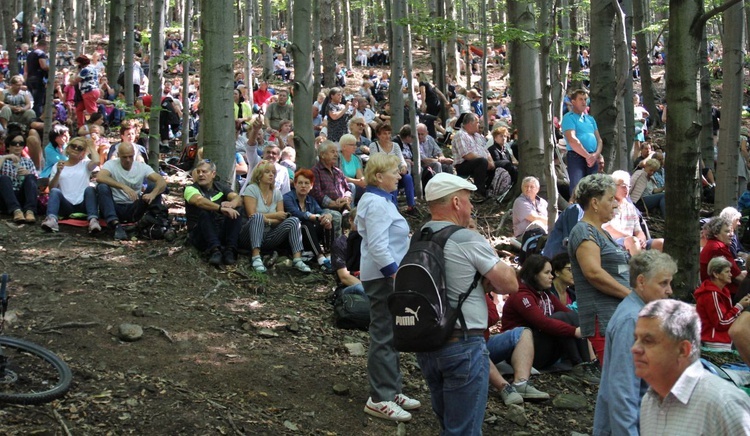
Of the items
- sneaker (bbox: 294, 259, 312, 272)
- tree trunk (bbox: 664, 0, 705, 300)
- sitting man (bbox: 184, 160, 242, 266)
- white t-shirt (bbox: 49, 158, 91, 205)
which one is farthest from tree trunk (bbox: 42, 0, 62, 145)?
tree trunk (bbox: 664, 0, 705, 300)

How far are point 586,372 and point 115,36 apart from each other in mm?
15235

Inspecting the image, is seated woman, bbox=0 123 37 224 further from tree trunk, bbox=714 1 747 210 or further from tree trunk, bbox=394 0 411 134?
tree trunk, bbox=714 1 747 210

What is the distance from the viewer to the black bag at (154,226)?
9.88 metres

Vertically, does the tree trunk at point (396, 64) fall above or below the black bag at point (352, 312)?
above

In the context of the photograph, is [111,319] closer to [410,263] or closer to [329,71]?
[410,263]

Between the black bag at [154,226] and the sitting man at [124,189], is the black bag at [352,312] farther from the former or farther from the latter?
the sitting man at [124,189]

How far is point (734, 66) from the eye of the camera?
13.3 m

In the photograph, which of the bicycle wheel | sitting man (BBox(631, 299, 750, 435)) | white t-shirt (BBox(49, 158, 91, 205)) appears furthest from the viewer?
white t-shirt (BBox(49, 158, 91, 205))

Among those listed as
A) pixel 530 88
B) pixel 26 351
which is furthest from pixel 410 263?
pixel 530 88

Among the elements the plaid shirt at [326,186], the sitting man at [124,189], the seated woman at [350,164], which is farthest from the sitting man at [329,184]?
the sitting man at [124,189]

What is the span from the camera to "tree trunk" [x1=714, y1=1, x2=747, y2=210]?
13.0 m

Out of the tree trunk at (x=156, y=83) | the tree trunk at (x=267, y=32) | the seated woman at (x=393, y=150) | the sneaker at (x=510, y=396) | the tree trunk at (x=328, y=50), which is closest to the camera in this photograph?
the sneaker at (x=510, y=396)

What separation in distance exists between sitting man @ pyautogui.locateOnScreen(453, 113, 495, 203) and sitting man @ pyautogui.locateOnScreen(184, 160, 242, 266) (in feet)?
17.6

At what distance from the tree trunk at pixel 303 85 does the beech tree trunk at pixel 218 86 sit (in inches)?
48.4
